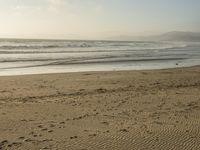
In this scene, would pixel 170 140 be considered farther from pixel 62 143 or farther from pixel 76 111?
pixel 76 111

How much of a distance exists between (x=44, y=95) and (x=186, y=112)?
5.50 metres

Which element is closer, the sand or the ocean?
the sand

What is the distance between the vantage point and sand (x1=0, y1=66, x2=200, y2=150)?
7.98 metres

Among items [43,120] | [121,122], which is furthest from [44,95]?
[121,122]

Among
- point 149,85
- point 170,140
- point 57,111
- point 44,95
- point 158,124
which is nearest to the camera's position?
point 170,140

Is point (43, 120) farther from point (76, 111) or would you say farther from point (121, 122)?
point (121, 122)

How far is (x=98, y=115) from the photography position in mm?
10453

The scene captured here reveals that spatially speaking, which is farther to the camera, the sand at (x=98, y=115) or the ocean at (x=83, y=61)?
the ocean at (x=83, y=61)

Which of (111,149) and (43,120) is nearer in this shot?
(111,149)

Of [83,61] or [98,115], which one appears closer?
[98,115]

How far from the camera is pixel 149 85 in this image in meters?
16.8

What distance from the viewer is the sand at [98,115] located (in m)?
7.98

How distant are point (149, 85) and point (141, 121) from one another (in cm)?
713

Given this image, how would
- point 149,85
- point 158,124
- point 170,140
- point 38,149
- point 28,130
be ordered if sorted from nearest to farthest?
point 38,149
point 170,140
point 28,130
point 158,124
point 149,85
